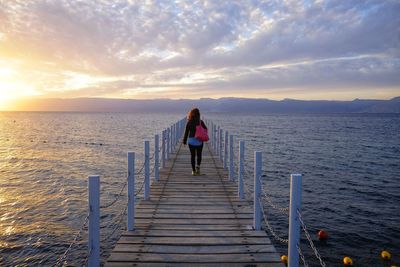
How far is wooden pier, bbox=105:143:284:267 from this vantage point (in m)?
4.73

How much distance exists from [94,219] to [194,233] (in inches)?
78.2

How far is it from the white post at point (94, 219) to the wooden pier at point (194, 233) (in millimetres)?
357

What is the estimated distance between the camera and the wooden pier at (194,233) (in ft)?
15.5

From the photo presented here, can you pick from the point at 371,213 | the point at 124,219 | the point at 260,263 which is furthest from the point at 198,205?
the point at 371,213

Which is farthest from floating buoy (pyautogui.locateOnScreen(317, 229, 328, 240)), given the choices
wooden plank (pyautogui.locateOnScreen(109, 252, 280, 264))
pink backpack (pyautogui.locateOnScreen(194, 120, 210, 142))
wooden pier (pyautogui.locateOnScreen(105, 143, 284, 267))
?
wooden plank (pyautogui.locateOnScreen(109, 252, 280, 264))

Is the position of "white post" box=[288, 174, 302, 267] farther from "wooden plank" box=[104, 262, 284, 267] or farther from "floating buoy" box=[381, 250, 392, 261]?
"floating buoy" box=[381, 250, 392, 261]

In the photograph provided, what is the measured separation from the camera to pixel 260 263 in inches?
182

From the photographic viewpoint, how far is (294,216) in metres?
4.14

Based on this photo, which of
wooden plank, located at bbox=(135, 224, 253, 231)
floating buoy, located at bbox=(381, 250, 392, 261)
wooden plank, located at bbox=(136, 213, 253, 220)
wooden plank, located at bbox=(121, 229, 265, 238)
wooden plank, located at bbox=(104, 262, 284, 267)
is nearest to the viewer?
wooden plank, located at bbox=(104, 262, 284, 267)

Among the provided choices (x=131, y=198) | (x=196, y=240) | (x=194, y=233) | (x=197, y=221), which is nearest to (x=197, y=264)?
(x=196, y=240)

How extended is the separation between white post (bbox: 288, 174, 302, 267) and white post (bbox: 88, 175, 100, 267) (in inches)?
92.4

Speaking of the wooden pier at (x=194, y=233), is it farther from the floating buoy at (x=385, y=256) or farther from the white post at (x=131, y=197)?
the floating buoy at (x=385, y=256)

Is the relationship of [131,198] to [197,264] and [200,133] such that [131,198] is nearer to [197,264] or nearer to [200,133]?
[197,264]

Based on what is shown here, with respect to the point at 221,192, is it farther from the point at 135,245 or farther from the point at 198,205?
the point at 135,245
